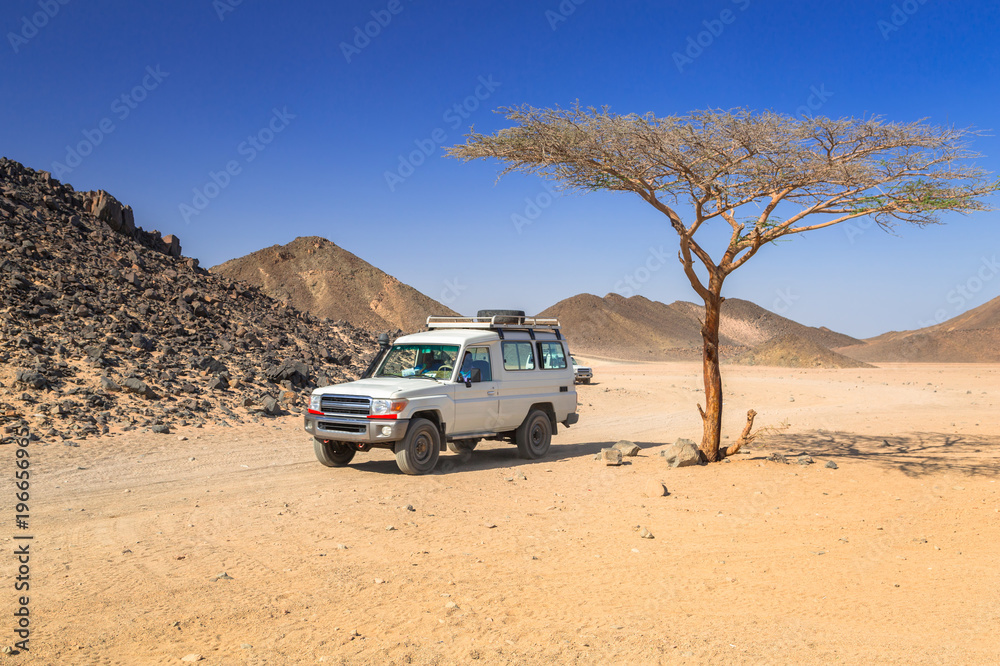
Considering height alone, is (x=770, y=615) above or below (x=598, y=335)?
below

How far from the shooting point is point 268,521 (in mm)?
8867

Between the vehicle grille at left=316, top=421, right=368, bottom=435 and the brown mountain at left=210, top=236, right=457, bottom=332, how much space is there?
3012 inches

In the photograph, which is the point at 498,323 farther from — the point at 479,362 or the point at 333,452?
the point at 333,452

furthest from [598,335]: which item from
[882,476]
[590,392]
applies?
[882,476]

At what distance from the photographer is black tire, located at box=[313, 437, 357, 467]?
12641mm

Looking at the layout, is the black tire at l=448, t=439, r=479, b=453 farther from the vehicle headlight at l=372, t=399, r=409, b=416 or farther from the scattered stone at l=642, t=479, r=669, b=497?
the scattered stone at l=642, t=479, r=669, b=497

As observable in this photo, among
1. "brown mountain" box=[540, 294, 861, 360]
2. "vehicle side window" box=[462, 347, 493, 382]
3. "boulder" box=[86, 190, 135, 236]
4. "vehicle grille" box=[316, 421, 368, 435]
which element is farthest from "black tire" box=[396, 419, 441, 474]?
"brown mountain" box=[540, 294, 861, 360]

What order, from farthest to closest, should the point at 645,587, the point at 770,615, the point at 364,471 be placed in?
the point at 364,471 → the point at 645,587 → the point at 770,615

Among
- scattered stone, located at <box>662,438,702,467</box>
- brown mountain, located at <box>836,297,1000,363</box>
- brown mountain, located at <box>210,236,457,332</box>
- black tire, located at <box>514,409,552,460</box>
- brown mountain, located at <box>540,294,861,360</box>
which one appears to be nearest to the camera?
scattered stone, located at <box>662,438,702,467</box>

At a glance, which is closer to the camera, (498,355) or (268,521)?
(268,521)

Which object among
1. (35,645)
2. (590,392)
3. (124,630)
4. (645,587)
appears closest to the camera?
(35,645)

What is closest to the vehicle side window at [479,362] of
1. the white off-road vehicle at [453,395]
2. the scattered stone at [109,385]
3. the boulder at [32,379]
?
the white off-road vehicle at [453,395]

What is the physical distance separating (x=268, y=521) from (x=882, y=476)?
10.3 m

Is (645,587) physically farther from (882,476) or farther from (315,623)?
(882,476)
